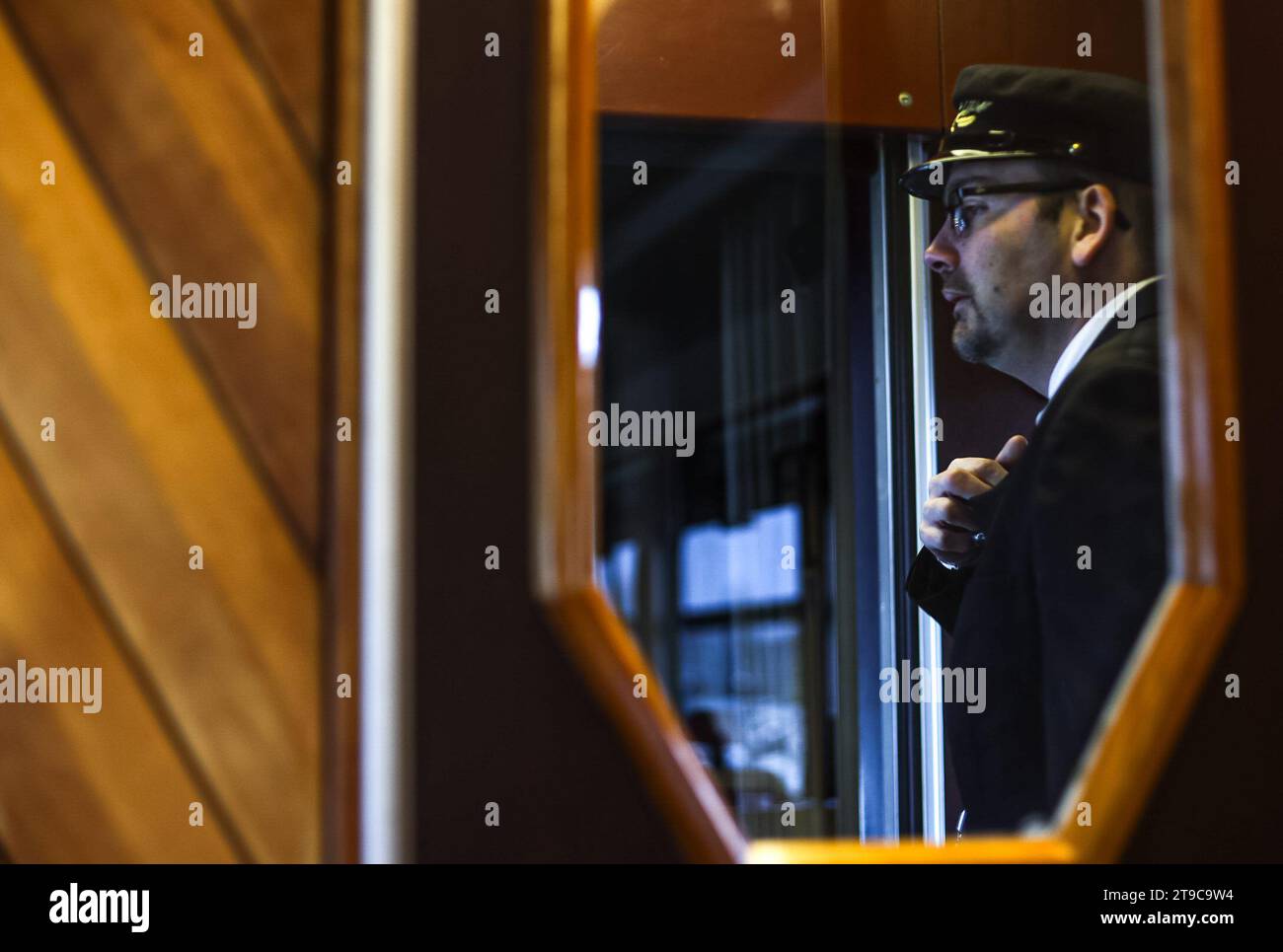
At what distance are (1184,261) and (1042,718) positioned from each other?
318mm

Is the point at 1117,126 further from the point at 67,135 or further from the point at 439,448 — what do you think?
the point at 67,135

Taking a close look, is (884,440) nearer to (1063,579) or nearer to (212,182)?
(1063,579)

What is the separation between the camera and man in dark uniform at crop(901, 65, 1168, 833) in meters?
0.75

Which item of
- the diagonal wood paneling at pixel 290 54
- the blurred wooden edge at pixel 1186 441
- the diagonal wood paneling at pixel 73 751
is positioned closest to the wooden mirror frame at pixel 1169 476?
the blurred wooden edge at pixel 1186 441

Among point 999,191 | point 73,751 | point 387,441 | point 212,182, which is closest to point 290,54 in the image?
point 212,182

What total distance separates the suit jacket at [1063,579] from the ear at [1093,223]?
77mm

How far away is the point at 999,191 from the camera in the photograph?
0.95 m

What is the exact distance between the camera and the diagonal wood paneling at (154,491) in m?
0.68

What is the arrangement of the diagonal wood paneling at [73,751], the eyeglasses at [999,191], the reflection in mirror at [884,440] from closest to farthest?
1. the diagonal wood paneling at [73,751]
2. the reflection in mirror at [884,440]
3. the eyeglasses at [999,191]

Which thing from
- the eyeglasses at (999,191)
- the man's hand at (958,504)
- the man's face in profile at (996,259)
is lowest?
the man's hand at (958,504)

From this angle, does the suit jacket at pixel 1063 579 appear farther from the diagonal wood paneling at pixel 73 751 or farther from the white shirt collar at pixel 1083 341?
the diagonal wood paneling at pixel 73 751

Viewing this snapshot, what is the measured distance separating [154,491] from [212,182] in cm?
19

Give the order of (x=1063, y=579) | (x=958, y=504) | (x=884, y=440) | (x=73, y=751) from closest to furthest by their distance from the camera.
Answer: (x=73, y=751), (x=1063, y=579), (x=958, y=504), (x=884, y=440)

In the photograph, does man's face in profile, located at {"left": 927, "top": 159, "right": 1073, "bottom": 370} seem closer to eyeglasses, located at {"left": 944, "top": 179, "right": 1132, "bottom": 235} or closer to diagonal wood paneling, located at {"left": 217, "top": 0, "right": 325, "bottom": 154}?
eyeglasses, located at {"left": 944, "top": 179, "right": 1132, "bottom": 235}
